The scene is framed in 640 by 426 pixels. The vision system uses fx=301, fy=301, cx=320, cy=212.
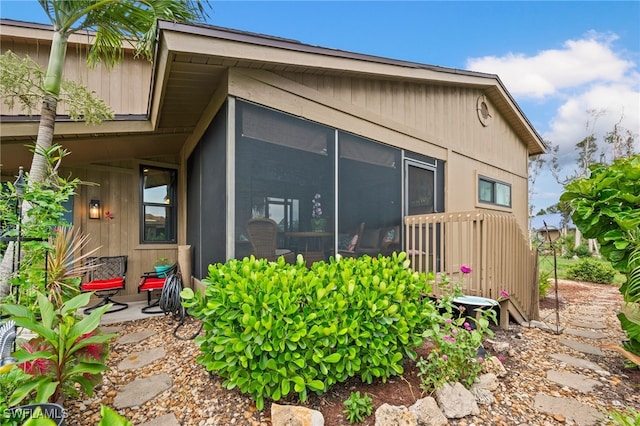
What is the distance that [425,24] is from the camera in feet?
34.4

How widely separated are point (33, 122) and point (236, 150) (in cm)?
297

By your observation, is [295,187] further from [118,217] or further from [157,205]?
[118,217]

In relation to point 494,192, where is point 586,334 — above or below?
below

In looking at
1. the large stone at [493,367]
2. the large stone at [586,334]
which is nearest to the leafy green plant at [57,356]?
the large stone at [493,367]

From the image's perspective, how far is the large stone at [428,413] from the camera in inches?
77.0

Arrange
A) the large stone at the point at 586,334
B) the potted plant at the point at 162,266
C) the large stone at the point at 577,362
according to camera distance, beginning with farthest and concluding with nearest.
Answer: the potted plant at the point at 162,266 → the large stone at the point at 586,334 → the large stone at the point at 577,362

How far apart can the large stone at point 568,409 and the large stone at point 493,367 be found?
28 centimetres

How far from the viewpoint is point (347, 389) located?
2275 mm

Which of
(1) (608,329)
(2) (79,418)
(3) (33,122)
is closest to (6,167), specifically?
(3) (33,122)

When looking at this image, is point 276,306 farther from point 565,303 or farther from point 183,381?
point 565,303

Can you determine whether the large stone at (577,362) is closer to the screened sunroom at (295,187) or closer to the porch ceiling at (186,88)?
the screened sunroom at (295,187)

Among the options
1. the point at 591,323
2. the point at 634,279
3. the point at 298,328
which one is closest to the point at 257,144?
the point at 298,328

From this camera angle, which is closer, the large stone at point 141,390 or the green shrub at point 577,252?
the large stone at point 141,390

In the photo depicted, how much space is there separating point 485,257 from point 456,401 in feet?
6.93
